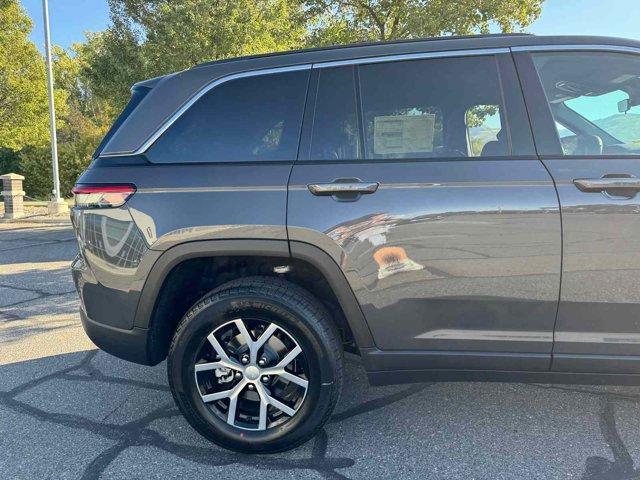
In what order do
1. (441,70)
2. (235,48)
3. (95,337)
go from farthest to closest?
(235,48) → (95,337) → (441,70)

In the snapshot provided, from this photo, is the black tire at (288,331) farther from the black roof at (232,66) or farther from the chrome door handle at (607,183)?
the chrome door handle at (607,183)

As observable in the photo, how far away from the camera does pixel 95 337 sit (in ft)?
8.45

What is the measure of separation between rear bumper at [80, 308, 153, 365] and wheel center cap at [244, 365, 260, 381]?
55 centimetres

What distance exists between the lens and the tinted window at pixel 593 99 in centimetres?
229

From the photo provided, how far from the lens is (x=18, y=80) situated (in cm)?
1418

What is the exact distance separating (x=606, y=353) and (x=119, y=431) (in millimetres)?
2538

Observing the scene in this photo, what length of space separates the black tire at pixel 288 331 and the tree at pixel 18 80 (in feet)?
49.8

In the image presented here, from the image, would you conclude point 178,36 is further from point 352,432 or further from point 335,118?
point 352,432

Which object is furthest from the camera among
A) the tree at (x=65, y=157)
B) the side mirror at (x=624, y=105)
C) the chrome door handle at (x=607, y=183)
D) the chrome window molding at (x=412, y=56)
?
the tree at (x=65, y=157)

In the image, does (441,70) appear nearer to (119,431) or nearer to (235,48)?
(119,431)

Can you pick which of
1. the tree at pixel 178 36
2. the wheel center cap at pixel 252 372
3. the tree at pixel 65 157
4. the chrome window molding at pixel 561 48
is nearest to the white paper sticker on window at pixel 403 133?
the chrome window molding at pixel 561 48

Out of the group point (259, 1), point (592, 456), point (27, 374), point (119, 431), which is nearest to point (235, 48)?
point (259, 1)

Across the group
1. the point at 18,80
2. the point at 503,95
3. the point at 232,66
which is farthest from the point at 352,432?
the point at 18,80

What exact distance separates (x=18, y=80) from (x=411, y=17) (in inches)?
457
